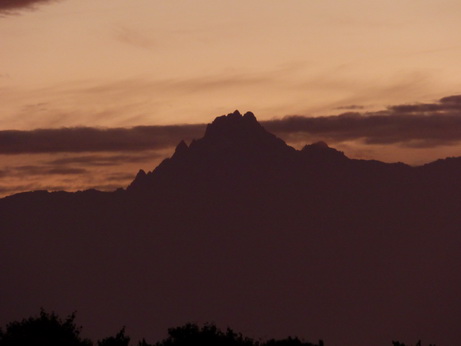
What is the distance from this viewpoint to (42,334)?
369ft

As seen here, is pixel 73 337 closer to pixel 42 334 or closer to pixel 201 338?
pixel 42 334

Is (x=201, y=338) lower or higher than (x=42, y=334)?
lower

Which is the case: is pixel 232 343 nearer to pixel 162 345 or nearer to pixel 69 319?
pixel 162 345

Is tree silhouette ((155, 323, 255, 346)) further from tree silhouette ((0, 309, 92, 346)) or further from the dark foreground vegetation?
tree silhouette ((0, 309, 92, 346))

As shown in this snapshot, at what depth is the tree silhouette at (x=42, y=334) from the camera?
357 ft

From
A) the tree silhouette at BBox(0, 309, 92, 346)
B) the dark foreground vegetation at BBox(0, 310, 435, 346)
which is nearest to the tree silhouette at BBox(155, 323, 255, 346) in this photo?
the dark foreground vegetation at BBox(0, 310, 435, 346)

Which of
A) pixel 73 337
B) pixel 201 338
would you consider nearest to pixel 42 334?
pixel 73 337

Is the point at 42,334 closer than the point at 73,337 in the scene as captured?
Yes

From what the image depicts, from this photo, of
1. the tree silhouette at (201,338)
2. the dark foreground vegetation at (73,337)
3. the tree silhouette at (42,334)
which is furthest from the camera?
the tree silhouette at (201,338)

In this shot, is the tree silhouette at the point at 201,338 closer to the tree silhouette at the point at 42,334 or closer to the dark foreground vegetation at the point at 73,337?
the dark foreground vegetation at the point at 73,337

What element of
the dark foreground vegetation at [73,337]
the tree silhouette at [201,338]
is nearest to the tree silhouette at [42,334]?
the dark foreground vegetation at [73,337]

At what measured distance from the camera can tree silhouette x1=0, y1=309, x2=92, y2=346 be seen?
357 ft

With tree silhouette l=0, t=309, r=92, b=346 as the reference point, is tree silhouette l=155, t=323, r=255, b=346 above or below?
below

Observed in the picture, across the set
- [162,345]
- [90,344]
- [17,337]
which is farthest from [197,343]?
[17,337]
